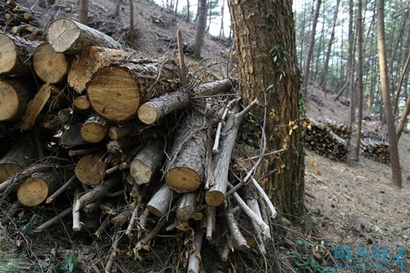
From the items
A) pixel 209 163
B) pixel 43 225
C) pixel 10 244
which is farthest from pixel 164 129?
pixel 10 244

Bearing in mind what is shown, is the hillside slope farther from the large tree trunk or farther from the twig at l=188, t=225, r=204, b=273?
the twig at l=188, t=225, r=204, b=273

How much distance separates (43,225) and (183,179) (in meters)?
1.44

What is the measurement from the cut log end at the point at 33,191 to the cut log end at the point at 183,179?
1.25 m

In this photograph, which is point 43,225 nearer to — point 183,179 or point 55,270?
point 55,270

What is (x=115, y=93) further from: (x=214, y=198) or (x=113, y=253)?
(x=113, y=253)

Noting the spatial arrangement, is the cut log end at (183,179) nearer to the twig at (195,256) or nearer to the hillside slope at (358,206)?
the twig at (195,256)

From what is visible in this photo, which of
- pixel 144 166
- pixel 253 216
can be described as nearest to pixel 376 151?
pixel 253 216

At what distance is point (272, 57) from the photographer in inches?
150

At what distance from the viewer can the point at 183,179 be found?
2578 mm

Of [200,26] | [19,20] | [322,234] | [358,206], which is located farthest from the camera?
[200,26]
